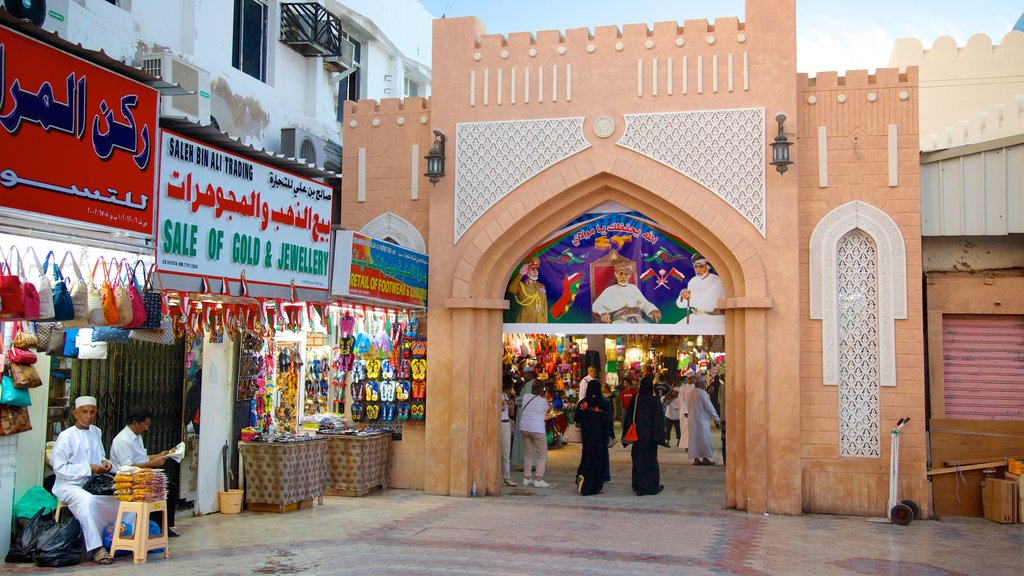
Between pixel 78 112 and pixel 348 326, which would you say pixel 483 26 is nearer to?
pixel 348 326

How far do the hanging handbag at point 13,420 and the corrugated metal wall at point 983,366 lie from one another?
32.4ft

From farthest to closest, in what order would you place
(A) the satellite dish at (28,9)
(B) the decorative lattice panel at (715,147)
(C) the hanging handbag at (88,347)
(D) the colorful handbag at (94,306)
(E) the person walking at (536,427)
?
(E) the person walking at (536,427) < (B) the decorative lattice panel at (715,147) < (A) the satellite dish at (28,9) < (C) the hanging handbag at (88,347) < (D) the colorful handbag at (94,306)

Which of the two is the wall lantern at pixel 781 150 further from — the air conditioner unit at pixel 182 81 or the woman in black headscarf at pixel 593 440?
the air conditioner unit at pixel 182 81

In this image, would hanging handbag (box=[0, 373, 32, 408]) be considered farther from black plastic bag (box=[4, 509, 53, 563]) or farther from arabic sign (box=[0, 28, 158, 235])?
arabic sign (box=[0, 28, 158, 235])

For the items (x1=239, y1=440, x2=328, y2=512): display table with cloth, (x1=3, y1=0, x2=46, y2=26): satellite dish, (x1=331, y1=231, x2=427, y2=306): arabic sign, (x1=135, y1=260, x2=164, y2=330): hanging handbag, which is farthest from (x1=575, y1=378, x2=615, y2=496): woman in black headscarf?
(x1=3, y1=0, x2=46, y2=26): satellite dish

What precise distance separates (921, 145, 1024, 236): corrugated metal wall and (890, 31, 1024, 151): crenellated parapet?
2.93 metres

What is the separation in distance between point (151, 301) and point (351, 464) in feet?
14.9

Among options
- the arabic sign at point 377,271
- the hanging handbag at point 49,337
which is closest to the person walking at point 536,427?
the arabic sign at point 377,271

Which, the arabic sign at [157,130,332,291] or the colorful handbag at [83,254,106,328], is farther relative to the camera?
the arabic sign at [157,130,332,291]

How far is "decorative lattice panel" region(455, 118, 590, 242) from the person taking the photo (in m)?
11.9

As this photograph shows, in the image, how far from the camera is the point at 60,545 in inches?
300

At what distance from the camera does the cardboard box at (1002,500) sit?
10.6 meters

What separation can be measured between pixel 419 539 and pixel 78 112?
4885 millimetres

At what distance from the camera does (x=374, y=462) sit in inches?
470
